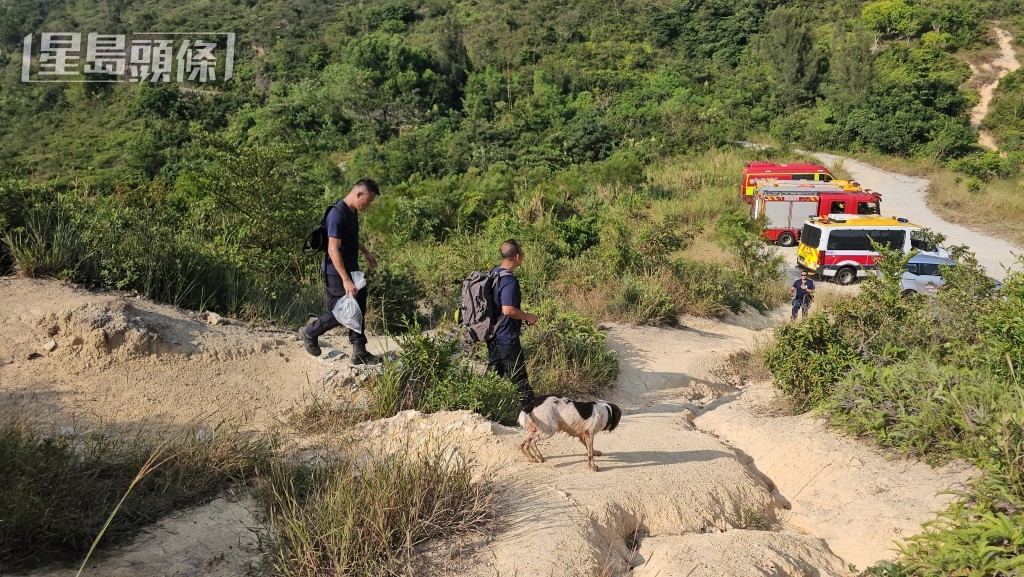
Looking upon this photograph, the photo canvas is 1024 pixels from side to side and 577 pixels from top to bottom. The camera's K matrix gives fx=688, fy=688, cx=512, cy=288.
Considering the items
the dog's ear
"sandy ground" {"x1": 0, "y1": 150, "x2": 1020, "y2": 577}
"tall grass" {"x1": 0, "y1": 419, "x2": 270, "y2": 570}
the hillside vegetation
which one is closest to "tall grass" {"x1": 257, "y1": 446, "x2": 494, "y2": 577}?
"sandy ground" {"x1": 0, "y1": 150, "x2": 1020, "y2": 577}

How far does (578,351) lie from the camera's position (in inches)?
289

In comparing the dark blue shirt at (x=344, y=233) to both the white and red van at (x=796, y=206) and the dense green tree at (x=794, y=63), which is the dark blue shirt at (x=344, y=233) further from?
the dense green tree at (x=794, y=63)

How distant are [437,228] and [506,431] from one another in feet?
33.6

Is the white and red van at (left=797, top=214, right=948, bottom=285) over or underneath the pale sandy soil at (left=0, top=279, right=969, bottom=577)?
over

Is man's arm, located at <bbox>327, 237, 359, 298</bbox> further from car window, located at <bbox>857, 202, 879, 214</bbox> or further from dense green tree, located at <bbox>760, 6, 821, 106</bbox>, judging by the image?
dense green tree, located at <bbox>760, 6, 821, 106</bbox>

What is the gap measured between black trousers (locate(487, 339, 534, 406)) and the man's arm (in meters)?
1.14

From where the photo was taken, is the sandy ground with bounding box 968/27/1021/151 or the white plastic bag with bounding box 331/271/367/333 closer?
the white plastic bag with bounding box 331/271/367/333

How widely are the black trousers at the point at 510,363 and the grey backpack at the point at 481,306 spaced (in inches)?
5.1

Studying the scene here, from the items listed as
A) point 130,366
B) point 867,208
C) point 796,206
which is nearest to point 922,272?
point 796,206

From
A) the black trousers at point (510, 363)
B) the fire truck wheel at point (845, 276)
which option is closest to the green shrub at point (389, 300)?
the black trousers at point (510, 363)

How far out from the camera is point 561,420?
4.30 m

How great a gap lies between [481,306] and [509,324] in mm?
260

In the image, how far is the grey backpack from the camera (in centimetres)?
514

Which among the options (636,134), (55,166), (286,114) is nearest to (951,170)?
(636,134)
